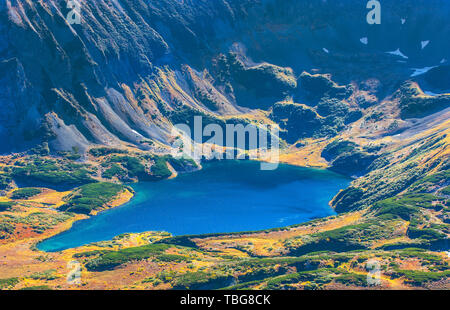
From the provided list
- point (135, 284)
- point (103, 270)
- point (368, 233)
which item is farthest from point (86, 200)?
point (368, 233)

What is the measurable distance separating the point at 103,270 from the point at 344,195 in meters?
115

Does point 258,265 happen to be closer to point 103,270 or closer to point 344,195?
point 103,270

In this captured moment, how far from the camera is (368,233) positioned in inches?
5472

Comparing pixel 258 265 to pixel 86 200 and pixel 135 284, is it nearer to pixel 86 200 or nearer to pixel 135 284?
pixel 135 284

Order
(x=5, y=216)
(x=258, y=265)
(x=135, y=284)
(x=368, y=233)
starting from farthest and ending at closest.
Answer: (x=5, y=216) < (x=368, y=233) < (x=258, y=265) < (x=135, y=284)

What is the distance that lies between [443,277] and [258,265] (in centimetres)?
4015

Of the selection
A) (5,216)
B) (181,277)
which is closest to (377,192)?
(181,277)

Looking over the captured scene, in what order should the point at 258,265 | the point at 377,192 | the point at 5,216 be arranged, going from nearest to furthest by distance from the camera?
the point at 258,265, the point at 5,216, the point at 377,192

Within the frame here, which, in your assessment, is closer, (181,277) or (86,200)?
(181,277)

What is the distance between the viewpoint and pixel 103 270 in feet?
374
